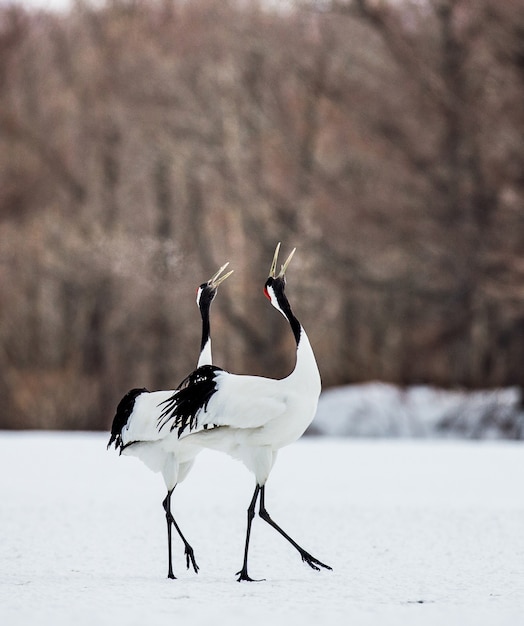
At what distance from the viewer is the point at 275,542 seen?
758 cm

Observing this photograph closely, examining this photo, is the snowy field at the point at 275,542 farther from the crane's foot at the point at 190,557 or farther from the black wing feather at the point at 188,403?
the black wing feather at the point at 188,403

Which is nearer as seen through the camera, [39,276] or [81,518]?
[81,518]

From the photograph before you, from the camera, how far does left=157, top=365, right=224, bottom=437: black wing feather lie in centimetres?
594

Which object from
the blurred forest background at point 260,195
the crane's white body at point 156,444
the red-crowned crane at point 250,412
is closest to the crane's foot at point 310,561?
the red-crowned crane at point 250,412

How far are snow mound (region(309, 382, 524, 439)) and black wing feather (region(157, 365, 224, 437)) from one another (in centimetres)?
1296

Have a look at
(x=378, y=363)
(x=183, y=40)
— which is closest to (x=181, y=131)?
(x=183, y=40)

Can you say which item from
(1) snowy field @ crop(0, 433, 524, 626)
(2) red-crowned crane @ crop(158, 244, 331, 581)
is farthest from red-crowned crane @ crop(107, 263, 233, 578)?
(1) snowy field @ crop(0, 433, 524, 626)

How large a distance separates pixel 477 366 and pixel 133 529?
47.1ft

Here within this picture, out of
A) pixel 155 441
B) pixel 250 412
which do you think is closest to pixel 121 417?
pixel 155 441

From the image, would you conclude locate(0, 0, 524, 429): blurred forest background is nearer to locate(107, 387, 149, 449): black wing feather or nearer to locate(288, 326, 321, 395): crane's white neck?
locate(107, 387, 149, 449): black wing feather

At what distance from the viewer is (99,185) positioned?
2569cm

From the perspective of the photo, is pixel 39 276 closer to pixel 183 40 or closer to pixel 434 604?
pixel 183 40

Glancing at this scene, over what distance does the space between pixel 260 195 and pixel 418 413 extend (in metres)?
5.05

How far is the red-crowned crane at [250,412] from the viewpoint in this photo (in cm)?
587
